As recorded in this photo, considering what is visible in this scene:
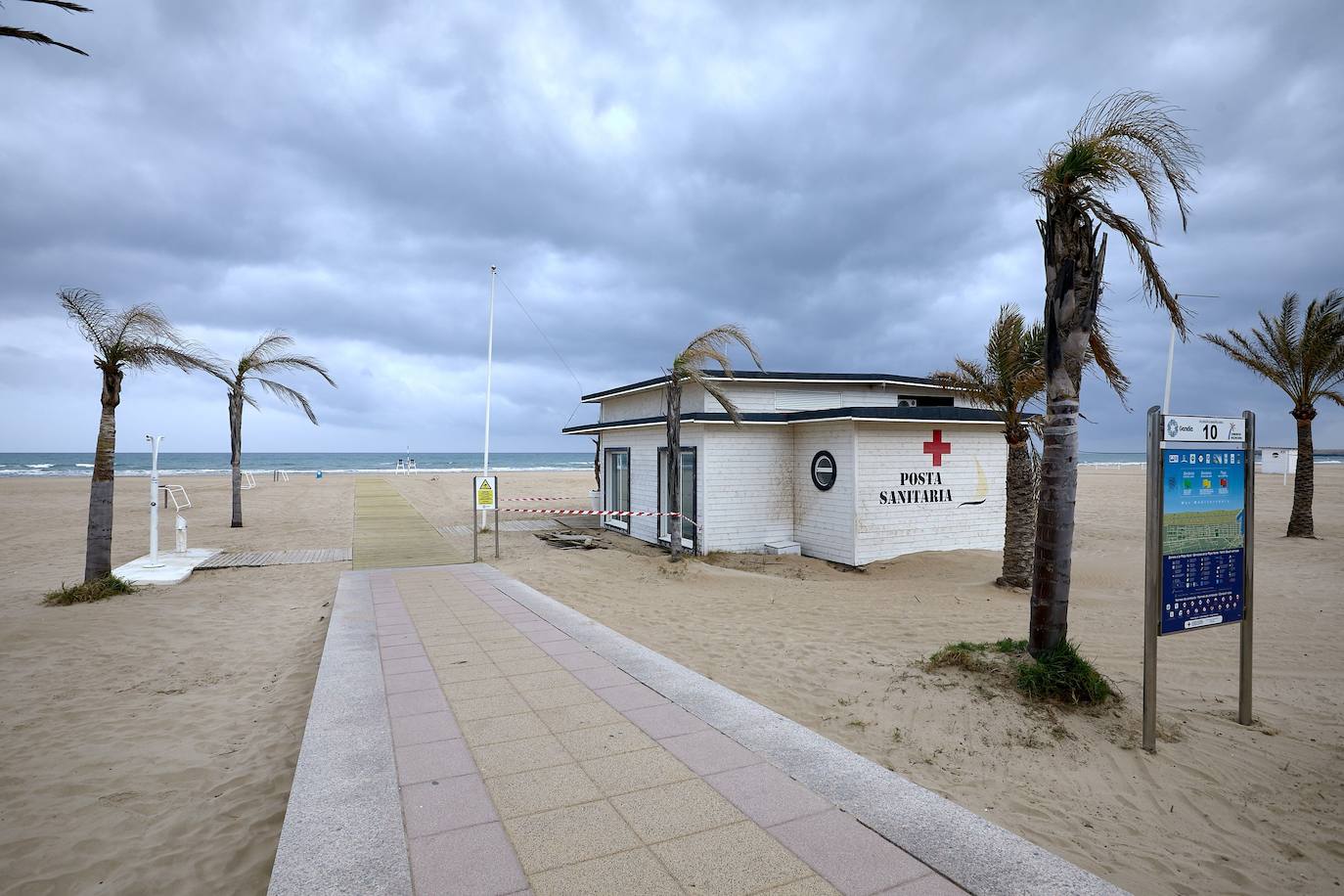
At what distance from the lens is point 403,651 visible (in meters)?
6.85

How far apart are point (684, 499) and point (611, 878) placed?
497 inches

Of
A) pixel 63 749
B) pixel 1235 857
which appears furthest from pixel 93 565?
pixel 1235 857

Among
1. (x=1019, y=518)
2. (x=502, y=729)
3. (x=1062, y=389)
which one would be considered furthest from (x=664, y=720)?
(x=1019, y=518)

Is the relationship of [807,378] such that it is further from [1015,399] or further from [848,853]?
[848,853]

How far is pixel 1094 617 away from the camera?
29.1 feet

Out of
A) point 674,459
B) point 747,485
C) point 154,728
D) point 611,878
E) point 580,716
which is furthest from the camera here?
point 747,485

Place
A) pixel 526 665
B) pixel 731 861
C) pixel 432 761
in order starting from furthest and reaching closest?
pixel 526 665 < pixel 432 761 < pixel 731 861

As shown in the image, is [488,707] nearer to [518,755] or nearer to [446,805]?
[518,755]

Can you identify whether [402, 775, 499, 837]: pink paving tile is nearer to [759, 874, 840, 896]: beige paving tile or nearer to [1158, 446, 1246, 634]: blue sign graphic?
[759, 874, 840, 896]: beige paving tile

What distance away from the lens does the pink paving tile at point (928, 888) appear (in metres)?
2.82

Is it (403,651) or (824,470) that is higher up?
(824,470)

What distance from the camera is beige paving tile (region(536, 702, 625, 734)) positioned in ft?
15.8

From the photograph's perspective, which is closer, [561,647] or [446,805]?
[446,805]

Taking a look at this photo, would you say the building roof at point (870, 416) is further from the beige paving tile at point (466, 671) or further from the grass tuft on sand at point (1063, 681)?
the beige paving tile at point (466, 671)
